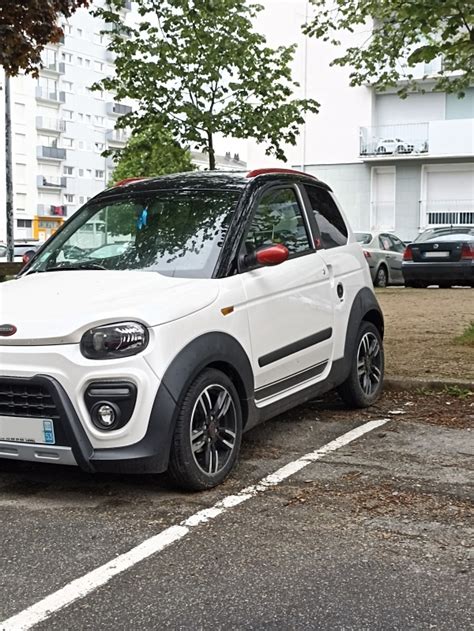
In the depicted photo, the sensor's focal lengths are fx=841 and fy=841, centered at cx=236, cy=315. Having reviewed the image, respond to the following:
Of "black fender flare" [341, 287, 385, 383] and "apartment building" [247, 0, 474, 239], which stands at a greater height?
"apartment building" [247, 0, 474, 239]

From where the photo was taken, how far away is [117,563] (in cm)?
368

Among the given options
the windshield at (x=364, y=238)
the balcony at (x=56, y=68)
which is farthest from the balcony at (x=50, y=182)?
the windshield at (x=364, y=238)

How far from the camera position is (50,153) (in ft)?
242

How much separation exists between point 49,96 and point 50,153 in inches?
220

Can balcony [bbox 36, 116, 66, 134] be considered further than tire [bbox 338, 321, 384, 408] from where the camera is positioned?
Yes

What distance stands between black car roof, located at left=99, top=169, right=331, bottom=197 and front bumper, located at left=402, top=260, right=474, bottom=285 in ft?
42.1

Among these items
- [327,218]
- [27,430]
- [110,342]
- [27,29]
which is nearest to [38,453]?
[27,430]

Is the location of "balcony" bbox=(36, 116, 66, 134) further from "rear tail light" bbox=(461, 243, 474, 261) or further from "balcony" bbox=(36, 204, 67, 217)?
"rear tail light" bbox=(461, 243, 474, 261)

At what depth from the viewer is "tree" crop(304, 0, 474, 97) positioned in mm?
8070

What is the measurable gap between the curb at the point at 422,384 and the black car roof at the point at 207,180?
2181mm

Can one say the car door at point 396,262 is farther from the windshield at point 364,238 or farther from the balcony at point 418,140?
the balcony at point 418,140

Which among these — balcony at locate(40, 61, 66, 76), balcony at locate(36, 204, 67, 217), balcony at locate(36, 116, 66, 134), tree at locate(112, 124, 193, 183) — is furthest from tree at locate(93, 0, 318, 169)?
balcony at locate(40, 61, 66, 76)

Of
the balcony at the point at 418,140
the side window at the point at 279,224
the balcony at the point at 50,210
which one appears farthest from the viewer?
→ the balcony at the point at 50,210

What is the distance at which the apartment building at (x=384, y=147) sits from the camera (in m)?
34.8
